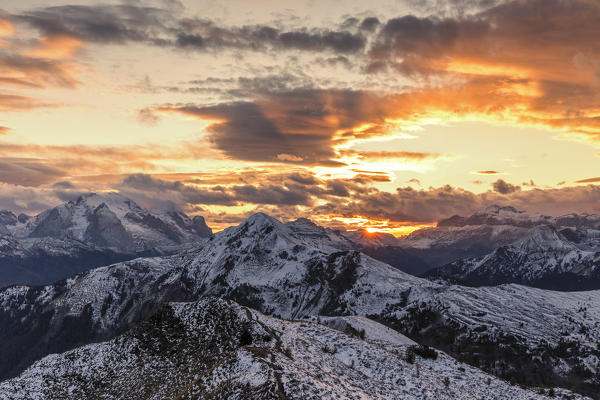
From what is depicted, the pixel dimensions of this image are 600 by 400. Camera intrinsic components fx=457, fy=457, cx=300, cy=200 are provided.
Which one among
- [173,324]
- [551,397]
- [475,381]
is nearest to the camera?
[551,397]

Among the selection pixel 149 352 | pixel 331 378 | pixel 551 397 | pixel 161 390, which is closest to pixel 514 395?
pixel 551 397

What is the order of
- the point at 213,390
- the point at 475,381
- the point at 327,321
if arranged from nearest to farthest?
the point at 213,390 < the point at 475,381 < the point at 327,321

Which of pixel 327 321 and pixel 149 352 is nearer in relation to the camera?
pixel 149 352

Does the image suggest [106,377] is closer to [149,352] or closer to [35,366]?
[149,352]

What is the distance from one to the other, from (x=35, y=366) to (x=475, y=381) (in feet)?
175

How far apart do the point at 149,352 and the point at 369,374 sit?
1038 inches

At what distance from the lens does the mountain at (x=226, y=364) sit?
133 ft

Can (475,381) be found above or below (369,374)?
below

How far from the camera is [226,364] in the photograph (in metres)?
39.2

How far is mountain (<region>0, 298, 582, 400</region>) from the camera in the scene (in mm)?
40594

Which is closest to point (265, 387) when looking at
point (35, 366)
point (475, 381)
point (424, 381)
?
point (424, 381)

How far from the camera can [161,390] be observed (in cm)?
4684

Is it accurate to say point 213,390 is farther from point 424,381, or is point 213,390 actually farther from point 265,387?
point 424,381

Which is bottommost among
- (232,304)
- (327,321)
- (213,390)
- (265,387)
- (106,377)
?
(327,321)
